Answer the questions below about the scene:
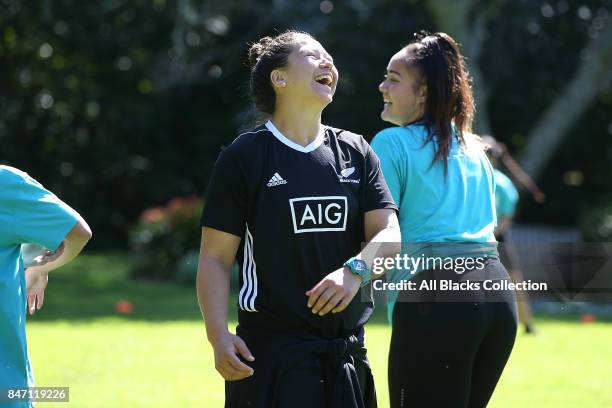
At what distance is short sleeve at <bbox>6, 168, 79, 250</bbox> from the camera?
3555 mm

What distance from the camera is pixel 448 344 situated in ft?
12.8

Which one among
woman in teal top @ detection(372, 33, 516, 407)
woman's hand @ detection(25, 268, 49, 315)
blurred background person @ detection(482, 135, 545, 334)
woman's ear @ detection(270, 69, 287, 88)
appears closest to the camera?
woman's ear @ detection(270, 69, 287, 88)

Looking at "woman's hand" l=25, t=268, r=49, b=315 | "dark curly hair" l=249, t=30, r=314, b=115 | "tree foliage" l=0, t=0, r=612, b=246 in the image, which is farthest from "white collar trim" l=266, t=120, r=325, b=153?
"tree foliage" l=0, t=0, r=612, b=246

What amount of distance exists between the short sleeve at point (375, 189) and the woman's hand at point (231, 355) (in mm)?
703

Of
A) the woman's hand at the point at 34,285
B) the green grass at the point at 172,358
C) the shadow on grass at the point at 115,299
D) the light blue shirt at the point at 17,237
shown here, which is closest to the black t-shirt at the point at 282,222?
the light blue shirt at the point at 17,237

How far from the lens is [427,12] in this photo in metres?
19.0

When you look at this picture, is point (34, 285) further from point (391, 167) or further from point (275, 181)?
point (391, 167)

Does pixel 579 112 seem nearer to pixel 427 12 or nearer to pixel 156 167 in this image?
pixel 427 12

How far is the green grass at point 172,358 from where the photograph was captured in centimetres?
745

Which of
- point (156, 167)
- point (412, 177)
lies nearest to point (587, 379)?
point (412, 177)

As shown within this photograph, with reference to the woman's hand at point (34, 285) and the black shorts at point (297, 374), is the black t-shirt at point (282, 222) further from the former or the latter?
the woman's hand at point (34, 285)

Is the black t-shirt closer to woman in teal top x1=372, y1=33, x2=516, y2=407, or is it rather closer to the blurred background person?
woman in teal top x1=372, y1=33, x2=516, y2=407

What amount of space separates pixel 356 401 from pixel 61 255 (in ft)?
4.17

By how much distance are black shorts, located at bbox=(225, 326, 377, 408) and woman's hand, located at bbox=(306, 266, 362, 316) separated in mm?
170
